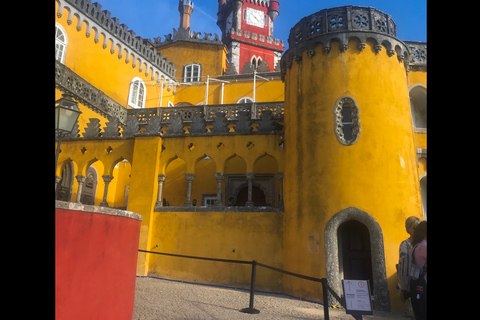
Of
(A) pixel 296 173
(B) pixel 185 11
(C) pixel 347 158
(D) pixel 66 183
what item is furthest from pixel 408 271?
(B) pixel 185 11

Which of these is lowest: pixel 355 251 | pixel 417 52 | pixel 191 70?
pixel 355 251

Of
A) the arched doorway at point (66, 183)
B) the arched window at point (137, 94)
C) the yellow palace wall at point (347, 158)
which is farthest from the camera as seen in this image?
the arched window at point (137, 94)

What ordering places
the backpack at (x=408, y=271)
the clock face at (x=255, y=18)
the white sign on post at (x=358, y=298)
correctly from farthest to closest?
the clock face at (x=255, y=18), the white sign on post at (x=358, y=298), the backpack at (x=408, y=271)

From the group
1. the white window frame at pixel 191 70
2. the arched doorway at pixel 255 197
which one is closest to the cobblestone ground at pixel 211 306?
the arched doorway at pixel 255 197

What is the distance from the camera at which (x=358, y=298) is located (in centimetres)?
511

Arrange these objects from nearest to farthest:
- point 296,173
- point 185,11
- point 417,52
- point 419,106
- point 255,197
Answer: point 296,173 < point 417,52 < point 419,106 < point 255,197 < point 185,11

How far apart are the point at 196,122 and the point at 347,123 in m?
5.57

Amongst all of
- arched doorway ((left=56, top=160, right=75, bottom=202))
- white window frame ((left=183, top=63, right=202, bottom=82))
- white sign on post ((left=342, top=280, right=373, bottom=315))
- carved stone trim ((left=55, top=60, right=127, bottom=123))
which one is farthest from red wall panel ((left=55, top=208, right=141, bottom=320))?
white window frame ((left=183, top=63, right=202, bottom=82))

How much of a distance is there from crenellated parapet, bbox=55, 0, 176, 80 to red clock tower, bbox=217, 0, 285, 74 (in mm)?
11197

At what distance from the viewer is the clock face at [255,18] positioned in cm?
3609

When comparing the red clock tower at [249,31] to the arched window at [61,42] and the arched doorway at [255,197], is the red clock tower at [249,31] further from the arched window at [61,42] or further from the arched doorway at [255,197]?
the arched doorway at [255,197]

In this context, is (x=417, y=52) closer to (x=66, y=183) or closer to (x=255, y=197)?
(x=255, y=197)

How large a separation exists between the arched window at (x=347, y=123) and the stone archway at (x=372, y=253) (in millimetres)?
1978
